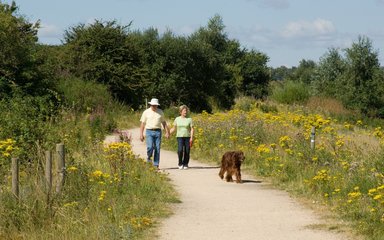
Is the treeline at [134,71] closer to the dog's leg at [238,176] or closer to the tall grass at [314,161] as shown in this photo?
the tall grass at [314,161]

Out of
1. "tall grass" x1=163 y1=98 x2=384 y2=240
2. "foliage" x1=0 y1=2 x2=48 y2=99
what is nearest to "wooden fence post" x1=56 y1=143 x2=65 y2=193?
"tall grass" x1=163 y1=98 x2=384 y2=240

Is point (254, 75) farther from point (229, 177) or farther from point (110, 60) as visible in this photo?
point (229, 177)

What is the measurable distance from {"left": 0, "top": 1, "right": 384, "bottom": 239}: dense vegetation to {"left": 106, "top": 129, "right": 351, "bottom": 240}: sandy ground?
50 cm

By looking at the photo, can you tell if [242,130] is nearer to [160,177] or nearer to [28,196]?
[160,177]

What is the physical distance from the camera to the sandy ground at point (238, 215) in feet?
29.6

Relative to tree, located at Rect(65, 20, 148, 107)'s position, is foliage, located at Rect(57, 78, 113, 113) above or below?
below

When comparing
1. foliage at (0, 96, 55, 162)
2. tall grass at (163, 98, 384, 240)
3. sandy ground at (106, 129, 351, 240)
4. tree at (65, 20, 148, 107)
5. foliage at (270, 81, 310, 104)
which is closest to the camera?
sandy ground at (106, 129, 351, 240)

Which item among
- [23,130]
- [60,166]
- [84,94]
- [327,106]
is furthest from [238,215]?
[327,106]

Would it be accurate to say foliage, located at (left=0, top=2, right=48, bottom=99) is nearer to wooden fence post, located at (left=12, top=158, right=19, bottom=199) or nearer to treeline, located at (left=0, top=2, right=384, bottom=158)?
treeline, located at (left=0, top=2, right=384, bottom=158)

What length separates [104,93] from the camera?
35469 millimetres

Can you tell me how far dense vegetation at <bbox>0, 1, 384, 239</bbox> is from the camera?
9.37 meters

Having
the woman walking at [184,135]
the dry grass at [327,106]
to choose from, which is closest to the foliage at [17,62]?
the woman walking at [184,135]

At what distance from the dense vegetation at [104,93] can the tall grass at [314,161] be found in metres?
0.72

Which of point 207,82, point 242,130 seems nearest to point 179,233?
point 242,130
